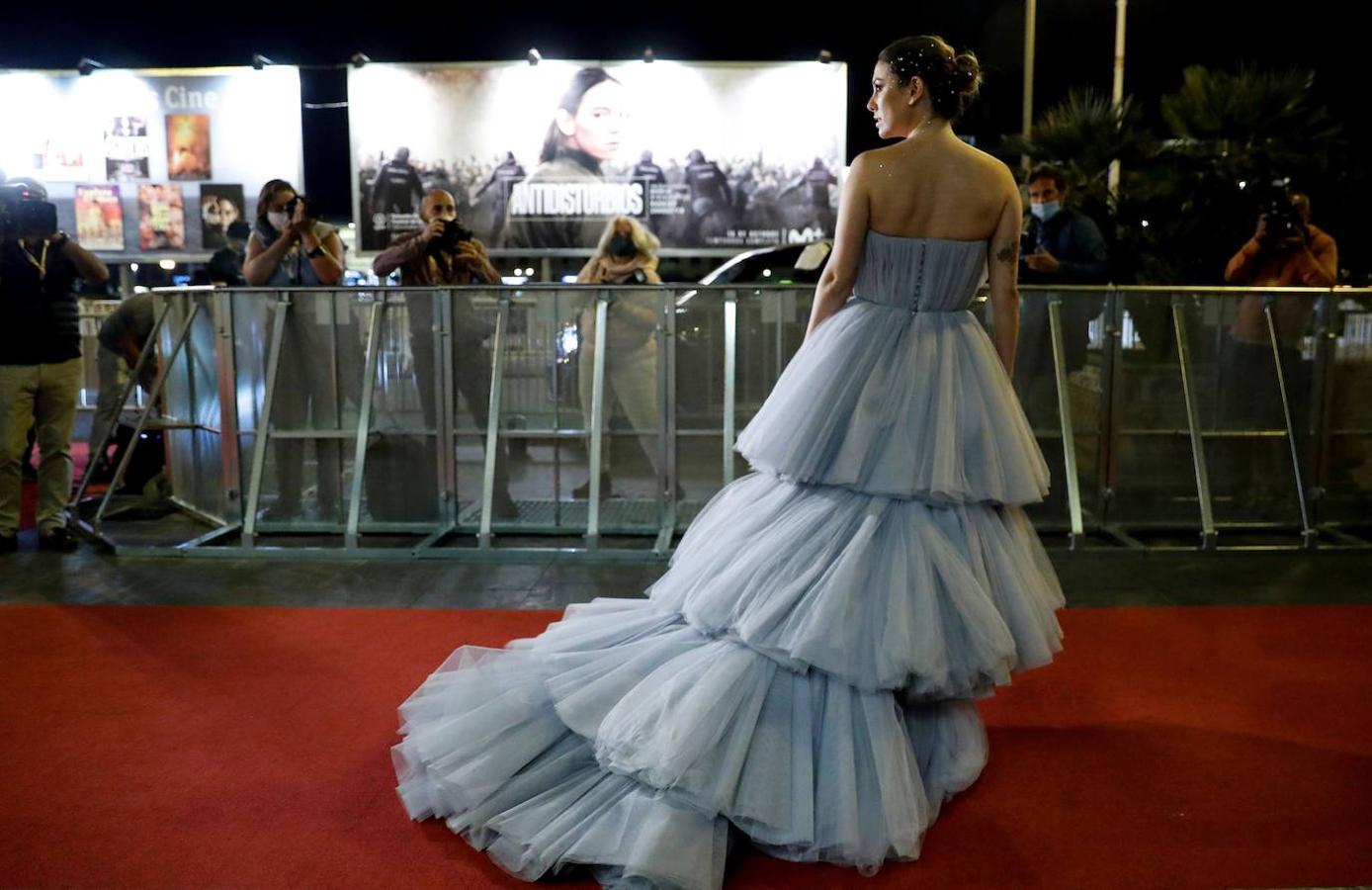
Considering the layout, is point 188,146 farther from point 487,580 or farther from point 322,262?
point 487,580

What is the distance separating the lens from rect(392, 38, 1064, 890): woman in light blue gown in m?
2.68

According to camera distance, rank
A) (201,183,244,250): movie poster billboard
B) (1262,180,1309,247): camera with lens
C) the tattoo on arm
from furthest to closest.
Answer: (201,183,244,250): movie poster billboard → (1262,180,1309,247): camera with lens → the tattoo on arm

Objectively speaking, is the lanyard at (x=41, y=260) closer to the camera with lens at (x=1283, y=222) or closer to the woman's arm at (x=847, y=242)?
the woman's arm at (x=847, y=242)

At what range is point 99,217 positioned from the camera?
15.7 meters

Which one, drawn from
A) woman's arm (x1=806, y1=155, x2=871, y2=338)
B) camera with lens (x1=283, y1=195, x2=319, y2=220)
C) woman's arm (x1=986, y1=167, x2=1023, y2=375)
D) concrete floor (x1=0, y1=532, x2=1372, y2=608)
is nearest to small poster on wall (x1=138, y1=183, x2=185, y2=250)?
camera with lens (x1=283, y1=195, x2=319, y2=220)

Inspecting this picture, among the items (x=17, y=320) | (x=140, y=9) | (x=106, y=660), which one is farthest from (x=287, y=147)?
(x=106, y=660)

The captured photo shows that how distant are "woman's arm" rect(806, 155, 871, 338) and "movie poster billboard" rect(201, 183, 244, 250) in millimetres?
14065

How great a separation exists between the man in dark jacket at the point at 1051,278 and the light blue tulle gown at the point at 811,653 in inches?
137

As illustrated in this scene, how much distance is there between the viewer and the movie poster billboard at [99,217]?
15680 millimetres

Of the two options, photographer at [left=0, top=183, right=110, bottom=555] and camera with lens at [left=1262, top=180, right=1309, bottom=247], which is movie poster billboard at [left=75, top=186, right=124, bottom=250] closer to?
photographer at [left=0, top=183, right=110, bottom=555]

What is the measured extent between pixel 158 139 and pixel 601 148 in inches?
239

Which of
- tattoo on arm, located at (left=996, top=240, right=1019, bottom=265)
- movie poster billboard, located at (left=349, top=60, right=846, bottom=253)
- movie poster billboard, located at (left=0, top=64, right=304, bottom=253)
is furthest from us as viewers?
movie poster billboard, located at (left=0, top=64, right=304, bottom=253)

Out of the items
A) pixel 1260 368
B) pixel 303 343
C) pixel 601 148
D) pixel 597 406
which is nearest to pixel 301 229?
pixel 303 343

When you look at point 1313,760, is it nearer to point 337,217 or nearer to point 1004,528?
point 1004,528
